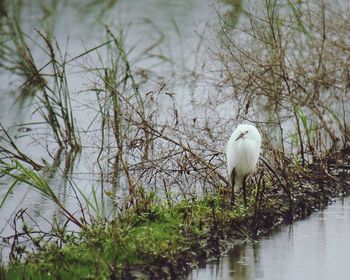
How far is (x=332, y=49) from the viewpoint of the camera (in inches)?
405

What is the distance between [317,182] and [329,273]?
243 cm

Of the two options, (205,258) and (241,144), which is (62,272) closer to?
(205,258)

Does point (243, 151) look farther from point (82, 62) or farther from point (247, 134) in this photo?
point (82, 62)

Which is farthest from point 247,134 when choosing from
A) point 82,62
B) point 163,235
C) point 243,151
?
point 82,62

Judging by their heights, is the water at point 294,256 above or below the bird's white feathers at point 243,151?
below

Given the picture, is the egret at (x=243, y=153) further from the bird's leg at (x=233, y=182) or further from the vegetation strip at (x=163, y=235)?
the vegetation strip at (x=163, y=235)

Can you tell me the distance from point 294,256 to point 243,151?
112 centimetres

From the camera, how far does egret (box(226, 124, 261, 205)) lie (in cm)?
751

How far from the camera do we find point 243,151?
7.51m

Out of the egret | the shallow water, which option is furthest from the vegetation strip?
the shallow water

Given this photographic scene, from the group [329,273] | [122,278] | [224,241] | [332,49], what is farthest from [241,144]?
[332,49]

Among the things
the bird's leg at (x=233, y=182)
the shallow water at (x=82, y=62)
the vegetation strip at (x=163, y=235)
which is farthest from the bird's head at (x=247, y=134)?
the shallow water at (x=82, y=62)

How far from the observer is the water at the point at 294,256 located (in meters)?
6.24

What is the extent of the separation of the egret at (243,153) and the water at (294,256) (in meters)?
0.52
